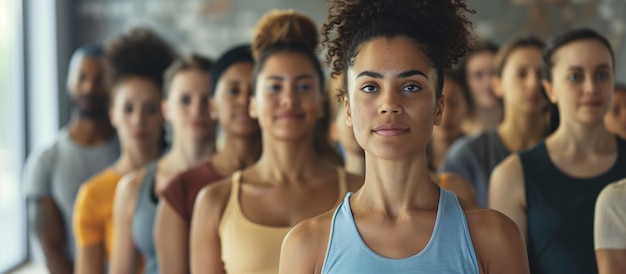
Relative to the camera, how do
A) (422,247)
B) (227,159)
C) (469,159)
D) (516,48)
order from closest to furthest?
(422,247) → (227,159) → (469,159) → (516,48)

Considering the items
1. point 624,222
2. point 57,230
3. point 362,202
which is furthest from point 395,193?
point 57,230

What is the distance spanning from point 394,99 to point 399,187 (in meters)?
0.15

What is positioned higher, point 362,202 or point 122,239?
point 362,202

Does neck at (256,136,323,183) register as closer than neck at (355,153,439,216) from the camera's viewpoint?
No

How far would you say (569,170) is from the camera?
2086 mm

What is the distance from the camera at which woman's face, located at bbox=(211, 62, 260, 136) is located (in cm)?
246

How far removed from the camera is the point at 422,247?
137 cm

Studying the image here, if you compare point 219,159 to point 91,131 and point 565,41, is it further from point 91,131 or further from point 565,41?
point 91,131

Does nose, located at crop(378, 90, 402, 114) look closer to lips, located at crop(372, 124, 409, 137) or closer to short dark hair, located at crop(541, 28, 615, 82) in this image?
lips, located at crop(372, 124, 409, 137)

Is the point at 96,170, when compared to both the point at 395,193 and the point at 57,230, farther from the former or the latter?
the point at 395,193

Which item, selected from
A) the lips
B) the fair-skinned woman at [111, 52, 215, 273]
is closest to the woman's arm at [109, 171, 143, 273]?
the fair-skinned woman at [111, 52, 215, 273]

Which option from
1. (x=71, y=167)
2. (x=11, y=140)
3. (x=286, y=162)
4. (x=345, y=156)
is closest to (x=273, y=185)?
(x=286, y=162)

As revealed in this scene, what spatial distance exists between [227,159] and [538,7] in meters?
2.77

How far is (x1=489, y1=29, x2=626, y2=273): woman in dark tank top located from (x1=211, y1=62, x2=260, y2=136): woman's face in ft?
2.35
